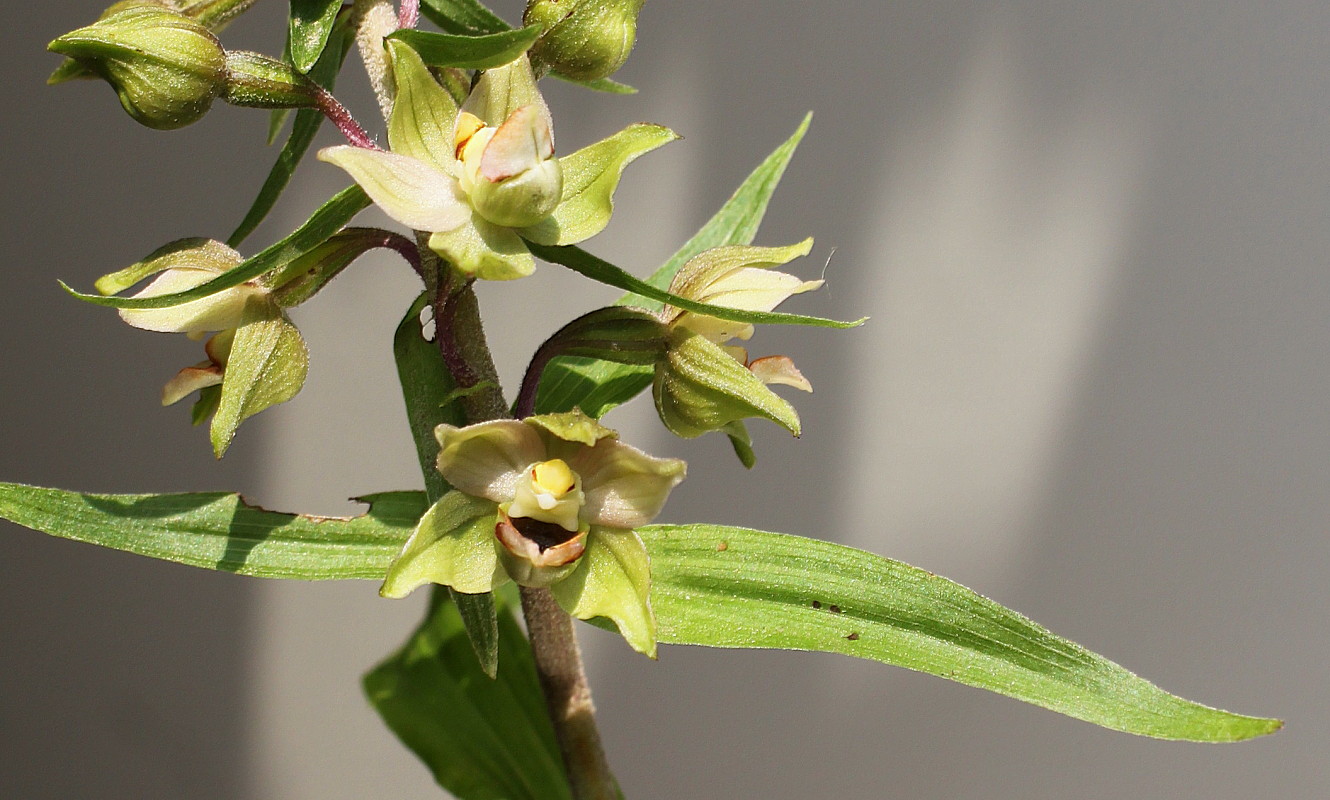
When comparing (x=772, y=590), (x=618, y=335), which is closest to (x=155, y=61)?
(x=618, y=335)

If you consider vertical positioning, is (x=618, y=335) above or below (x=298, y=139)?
below

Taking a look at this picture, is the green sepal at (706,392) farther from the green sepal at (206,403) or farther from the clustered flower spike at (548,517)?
the green sepal at (206,403)

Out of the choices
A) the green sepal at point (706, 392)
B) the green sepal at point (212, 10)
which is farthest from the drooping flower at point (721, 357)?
the green sepal at point (212, 10)

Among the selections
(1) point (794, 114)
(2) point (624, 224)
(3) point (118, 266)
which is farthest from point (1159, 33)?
(3) point (118, 266)

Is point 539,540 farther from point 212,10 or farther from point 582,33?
point 212,10

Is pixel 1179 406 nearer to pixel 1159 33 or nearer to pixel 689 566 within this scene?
pixel 1159 33

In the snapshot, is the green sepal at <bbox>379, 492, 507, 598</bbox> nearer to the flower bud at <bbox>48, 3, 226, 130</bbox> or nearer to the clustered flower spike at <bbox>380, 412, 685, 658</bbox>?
the clustered flower spike at <bbox>380, 412, 685, 658</bbox>

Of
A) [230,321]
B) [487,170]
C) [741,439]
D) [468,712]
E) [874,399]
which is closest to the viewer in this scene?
[487,170]
